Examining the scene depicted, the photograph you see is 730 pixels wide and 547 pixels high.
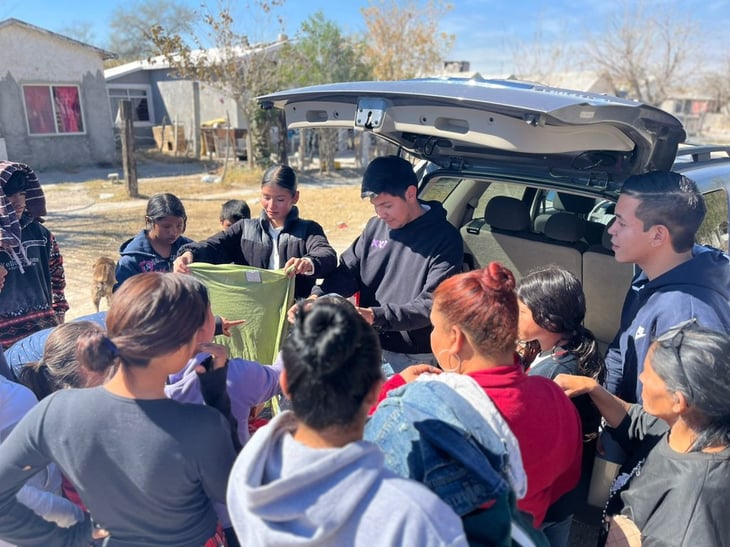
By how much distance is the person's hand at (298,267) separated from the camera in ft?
9.89

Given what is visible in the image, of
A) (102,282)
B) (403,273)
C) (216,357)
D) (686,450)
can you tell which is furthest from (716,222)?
(102,282)

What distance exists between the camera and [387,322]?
276 cm

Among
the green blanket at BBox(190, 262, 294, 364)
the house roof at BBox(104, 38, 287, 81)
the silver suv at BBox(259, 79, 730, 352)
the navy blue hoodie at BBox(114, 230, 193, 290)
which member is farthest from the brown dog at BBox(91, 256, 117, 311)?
the house roof at BBox(104, 38, 287, 81)

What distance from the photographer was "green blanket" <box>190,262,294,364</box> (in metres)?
3.04

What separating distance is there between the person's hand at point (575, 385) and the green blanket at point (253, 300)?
1.55m

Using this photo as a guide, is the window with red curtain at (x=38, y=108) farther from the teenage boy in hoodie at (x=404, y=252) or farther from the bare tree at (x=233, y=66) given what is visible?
the teenage boy in hoodie at (x=404, y=252)

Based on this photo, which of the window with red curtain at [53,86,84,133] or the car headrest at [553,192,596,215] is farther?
the window with red curtain at [53,86,84,133]

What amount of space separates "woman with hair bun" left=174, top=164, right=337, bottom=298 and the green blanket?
0.16 metres

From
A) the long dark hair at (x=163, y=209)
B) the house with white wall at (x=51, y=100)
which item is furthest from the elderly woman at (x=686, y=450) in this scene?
the house with white wall at (x=51, y=100)

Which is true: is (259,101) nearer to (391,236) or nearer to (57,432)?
(391,236)

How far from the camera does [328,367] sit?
1217 millimetres

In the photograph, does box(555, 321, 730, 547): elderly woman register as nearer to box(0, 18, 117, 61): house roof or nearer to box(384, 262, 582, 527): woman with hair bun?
box(384, 262, 582, 527): woman with hair bun

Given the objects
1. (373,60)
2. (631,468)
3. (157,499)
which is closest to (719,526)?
(631,468)

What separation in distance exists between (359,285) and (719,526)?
2.06m
